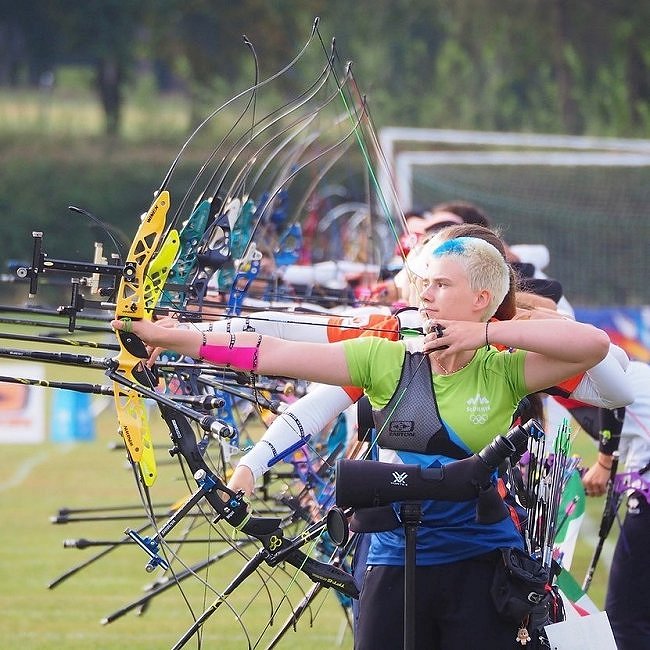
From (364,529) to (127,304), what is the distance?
0.74 meters

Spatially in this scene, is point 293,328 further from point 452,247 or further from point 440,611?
point 440,611

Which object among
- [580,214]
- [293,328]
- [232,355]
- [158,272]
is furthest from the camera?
[580,214]

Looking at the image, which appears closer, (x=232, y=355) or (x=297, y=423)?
(x=232, y=355)

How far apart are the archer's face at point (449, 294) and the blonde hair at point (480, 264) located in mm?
17

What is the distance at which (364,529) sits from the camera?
11.0ft

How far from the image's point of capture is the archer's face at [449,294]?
351 cm

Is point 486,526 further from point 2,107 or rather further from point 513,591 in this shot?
point 2,107

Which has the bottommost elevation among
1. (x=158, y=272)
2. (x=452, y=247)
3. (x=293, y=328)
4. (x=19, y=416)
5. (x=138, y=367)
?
(x=19, y=416)

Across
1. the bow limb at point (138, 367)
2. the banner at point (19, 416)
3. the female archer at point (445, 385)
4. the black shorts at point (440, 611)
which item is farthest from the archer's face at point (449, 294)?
the banner at point (19, 416)

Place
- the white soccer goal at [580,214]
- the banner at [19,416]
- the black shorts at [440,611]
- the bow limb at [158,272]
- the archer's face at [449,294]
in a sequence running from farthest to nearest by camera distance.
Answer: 1. the white soccer goal at [580,214]
2. the banner at [19,416]
3. the bow limb at [158,272]
4. the archer's face at [449,294]
5. the black shorts at [440,611]

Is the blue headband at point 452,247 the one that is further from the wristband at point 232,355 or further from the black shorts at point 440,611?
the black shorts at point 440,611

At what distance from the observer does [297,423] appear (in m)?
3.86

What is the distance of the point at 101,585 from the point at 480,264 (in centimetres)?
526

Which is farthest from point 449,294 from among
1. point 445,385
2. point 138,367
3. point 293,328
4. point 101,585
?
point 101,585
